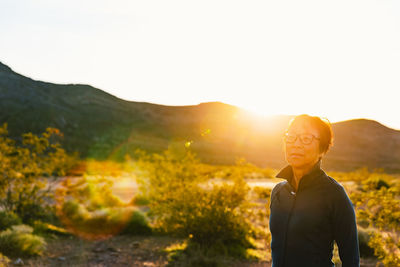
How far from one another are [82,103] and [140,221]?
68726 mm

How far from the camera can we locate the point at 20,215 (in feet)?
28.3

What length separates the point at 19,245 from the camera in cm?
650

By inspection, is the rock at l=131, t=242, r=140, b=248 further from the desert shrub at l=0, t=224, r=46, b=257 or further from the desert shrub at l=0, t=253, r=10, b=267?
the desert shrub at l=0, t=253, r=10, b=267

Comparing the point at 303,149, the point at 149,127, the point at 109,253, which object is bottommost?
the point at 109,253

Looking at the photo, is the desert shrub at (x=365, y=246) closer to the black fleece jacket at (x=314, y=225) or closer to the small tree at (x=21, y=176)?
the black fleece jacket at (x=314, y=225)

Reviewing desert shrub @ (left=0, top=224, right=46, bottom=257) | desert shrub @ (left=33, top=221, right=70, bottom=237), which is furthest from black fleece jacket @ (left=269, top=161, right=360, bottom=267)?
desert shrub @ (left=33, top=221, right=70, bottom=237)

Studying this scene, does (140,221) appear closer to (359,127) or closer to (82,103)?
(82,103)

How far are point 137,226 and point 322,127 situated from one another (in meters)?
7.52

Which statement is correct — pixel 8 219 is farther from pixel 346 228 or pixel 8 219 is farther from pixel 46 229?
pixel 346 228

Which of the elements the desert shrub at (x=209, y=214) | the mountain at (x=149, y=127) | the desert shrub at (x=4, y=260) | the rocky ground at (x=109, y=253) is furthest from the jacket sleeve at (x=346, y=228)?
the mountain at (x=149, y=127)

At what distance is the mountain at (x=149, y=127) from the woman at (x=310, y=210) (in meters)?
41.7

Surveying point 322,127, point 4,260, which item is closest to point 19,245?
point 4,260

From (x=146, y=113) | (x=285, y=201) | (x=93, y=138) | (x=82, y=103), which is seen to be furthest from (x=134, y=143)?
(x=285, y=201)

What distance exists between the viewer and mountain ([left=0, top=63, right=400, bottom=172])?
2239 inches
